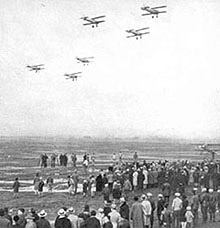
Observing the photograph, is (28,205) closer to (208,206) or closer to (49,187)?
(49,187)

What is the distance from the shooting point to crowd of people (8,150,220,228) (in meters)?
13.4

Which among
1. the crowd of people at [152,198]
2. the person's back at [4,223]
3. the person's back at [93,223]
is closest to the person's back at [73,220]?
the crowd of people at [152,198]

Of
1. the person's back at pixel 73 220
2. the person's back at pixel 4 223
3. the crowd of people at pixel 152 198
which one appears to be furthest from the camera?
the crowd of people at pixel 152 198

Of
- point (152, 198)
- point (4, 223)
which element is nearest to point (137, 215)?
point (4, 223)

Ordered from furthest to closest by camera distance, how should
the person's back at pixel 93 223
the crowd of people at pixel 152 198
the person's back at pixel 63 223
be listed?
the crowd of people at pixel 152 198
the person's back at pixel 93 223
the person's back at pixel 63 223

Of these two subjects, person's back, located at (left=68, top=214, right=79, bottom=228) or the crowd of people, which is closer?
person's back, located at (left=68, top=214, right=79, bottom=228)

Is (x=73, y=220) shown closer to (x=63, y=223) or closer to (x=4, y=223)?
(x=63, y=223)

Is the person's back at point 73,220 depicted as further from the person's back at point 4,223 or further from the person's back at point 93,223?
the person's back at point 4,223

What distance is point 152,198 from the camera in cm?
1900

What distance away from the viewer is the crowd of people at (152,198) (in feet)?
43.9

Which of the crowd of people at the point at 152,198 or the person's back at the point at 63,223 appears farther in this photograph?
the crowd of people at the point at 152,198

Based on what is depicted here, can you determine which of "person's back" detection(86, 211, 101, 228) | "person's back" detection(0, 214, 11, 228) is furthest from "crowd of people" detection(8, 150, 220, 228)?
"person's back" detection(0, 214, 11, 228)

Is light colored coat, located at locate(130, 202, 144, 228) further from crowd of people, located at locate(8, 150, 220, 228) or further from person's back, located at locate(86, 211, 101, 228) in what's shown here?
person's back, located at locate(86, 211, 101, 228)

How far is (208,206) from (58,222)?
7.28 metres
